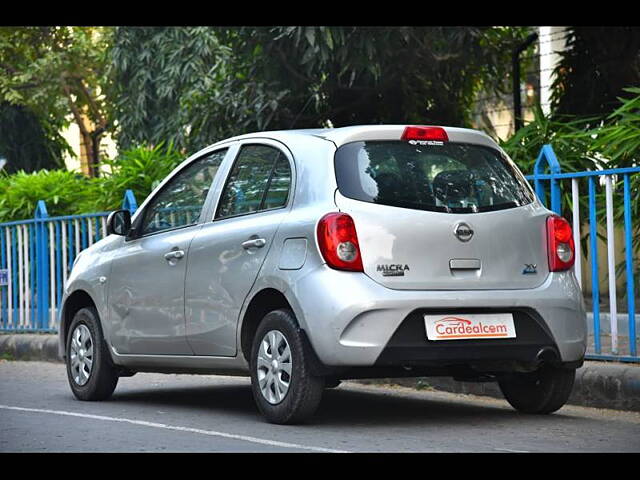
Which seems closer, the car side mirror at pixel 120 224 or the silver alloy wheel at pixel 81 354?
the car side mirror at pixel 120 224

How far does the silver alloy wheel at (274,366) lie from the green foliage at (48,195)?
912cm

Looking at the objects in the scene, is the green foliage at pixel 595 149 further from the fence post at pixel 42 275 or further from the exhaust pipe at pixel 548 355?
the fence post at pixel 42 275

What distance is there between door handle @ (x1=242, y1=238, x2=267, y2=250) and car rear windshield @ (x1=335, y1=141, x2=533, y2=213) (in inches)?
23.4

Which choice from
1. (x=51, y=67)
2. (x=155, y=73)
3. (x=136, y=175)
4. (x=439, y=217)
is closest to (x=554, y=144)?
(x=136, y=175)

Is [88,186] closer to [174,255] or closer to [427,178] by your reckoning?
[174,255]

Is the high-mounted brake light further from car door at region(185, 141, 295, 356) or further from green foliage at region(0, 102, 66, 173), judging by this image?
green foliage at region(0, 102, 66, 173)

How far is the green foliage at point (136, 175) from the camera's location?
15.4m

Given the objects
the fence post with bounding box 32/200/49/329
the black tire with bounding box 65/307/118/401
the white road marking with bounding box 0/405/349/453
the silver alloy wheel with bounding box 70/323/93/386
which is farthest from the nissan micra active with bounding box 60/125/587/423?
the fence post with bounding box 32/200/49/329

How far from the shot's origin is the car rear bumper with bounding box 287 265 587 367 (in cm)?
697

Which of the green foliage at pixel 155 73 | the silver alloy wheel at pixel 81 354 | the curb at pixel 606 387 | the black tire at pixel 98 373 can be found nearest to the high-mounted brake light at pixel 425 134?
the curb at pixel 606 387

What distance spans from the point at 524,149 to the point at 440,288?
6.40 metres

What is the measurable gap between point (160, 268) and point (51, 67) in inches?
901

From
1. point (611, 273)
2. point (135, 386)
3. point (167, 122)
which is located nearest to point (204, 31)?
point (167, 122)
